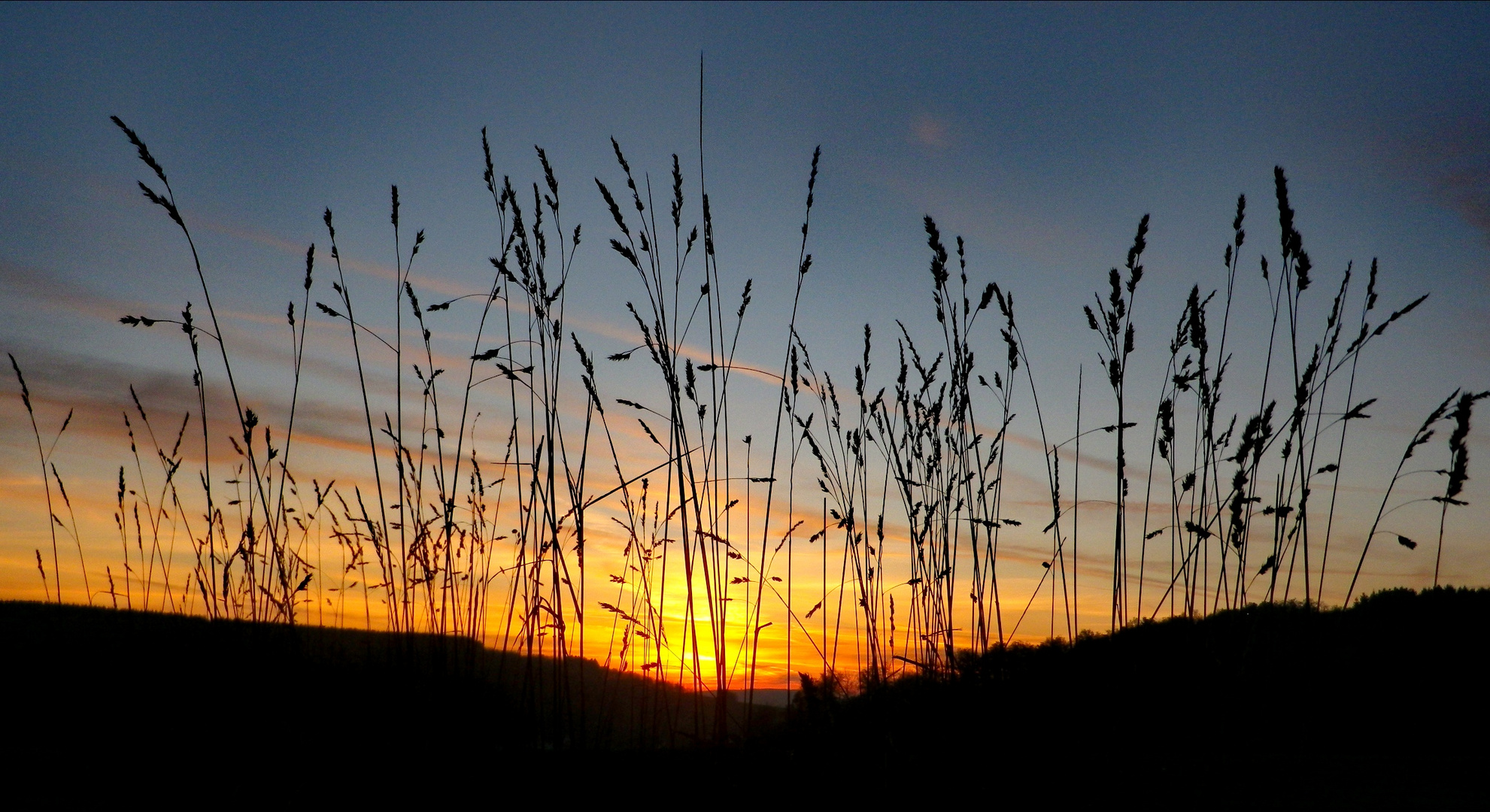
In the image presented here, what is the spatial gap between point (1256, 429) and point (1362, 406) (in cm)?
33

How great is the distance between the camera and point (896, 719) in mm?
2465

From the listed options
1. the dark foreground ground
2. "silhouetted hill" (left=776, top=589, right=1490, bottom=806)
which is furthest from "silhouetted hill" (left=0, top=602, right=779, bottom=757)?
"silhouetted hill" (left=776, top=589, right=1490, bottom=806)

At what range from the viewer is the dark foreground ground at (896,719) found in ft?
6.07

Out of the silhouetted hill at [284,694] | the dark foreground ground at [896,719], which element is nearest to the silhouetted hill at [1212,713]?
the dark foreground ground at [896,719]

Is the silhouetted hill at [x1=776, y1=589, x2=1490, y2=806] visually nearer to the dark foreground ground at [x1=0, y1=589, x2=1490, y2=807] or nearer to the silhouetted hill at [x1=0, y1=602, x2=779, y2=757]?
the dark foreground ground at [x1=0, y1=589, x2=1490, y2=807]

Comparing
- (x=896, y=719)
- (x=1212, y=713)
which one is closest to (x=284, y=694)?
(x=896, y=719)

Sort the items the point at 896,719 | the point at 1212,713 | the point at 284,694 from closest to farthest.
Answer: the point at 896,719 → the point at 1212,713 → the point at 284,694

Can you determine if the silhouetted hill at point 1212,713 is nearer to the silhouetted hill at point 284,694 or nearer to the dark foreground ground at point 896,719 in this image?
the dark foreground ground at point 896,719

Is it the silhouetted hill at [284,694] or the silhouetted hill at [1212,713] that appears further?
the silhouetted hill at [284,694]

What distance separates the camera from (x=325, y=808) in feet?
5.68

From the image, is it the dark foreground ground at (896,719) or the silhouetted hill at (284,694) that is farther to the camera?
the silhouetted hill at (284,694)

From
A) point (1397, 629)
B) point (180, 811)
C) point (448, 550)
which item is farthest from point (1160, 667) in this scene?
point (180, 811)

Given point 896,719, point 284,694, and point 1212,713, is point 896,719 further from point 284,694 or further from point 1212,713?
point 284,694

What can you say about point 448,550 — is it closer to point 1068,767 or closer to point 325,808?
point 325,808
